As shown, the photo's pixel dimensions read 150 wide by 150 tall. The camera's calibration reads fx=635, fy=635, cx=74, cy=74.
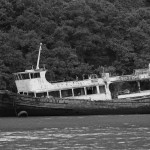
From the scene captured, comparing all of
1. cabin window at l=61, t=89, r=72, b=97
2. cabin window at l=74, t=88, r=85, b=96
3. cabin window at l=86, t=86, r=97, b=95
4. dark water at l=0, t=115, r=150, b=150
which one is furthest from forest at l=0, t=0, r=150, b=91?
dark water at l=0, t=115, r=150, b=150

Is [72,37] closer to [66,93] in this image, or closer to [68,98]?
[66,93]

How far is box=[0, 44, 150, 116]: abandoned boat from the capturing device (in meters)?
46.2

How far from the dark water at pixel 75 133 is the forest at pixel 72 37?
17.3m

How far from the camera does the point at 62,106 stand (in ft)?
153

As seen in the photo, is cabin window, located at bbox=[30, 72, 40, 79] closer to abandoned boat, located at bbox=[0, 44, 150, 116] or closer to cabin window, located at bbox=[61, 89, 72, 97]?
abandoned boat, located at bbox=[0, 44, 150, 116]

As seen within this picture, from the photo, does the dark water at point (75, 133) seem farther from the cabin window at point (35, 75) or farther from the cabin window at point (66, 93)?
the cabin window at point (66, 93)

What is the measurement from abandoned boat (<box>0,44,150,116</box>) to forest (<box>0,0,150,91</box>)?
31.4 feet

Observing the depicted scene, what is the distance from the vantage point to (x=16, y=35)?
65.4 metres

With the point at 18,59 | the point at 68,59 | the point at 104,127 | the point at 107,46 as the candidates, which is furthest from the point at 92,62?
the point at 104,127

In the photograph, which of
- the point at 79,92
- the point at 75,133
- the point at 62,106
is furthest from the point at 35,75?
the point at 75,133

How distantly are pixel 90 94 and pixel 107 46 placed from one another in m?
20.5

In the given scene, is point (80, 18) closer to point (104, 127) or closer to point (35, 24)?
point (35, 24)

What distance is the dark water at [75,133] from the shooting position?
94.5ft

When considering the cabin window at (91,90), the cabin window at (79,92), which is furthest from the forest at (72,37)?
the cabin window at (91,90)
